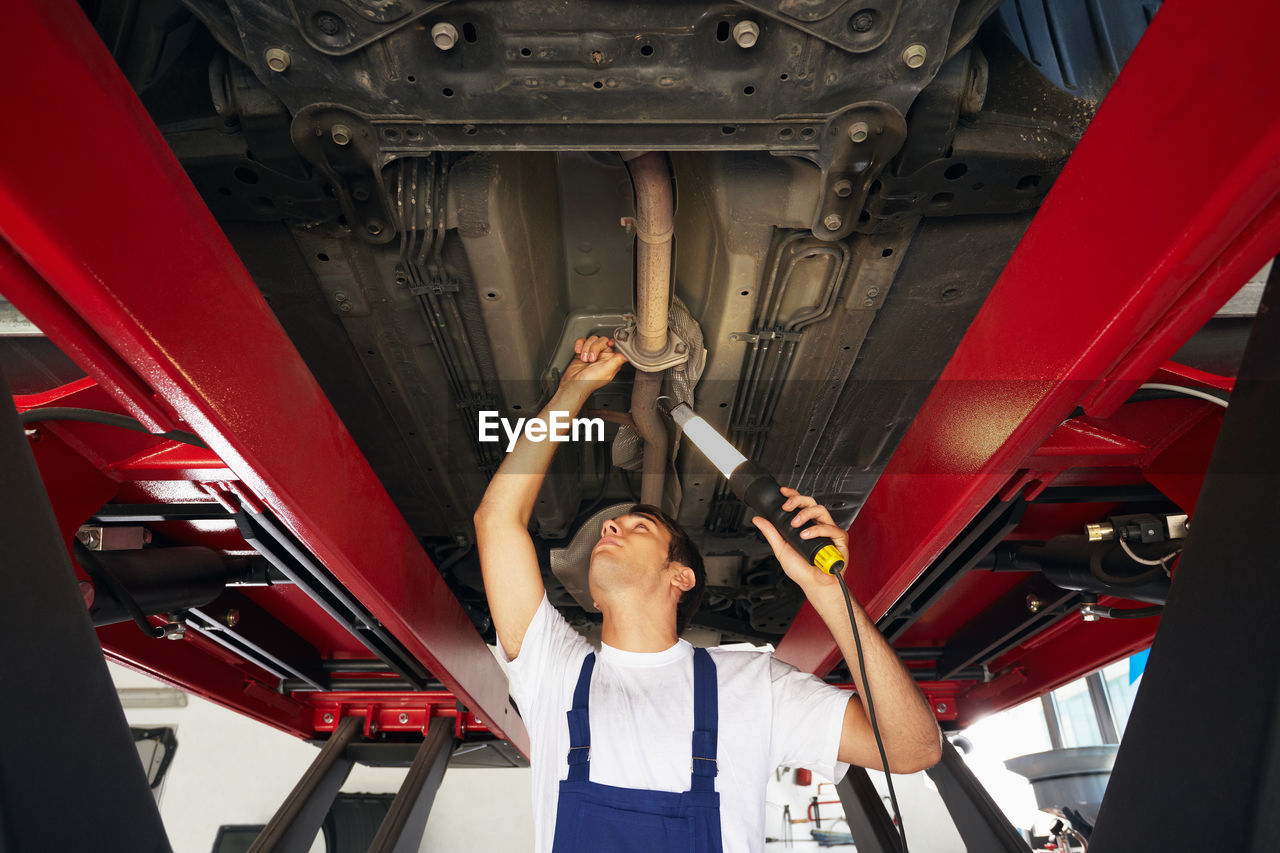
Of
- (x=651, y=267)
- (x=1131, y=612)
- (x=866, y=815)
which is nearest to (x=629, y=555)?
(x=651, y=267)

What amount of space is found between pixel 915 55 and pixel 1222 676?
2.99 ft

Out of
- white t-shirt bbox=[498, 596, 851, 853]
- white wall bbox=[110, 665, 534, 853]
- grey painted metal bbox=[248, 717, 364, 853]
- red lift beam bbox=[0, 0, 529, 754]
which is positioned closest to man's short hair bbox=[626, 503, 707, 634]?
white t-shirt bbox=[498, 596, 851, 853]

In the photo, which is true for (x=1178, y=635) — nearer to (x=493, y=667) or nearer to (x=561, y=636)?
(x=561, y=636)

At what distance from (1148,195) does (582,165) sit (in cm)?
109

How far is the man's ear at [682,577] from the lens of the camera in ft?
5.98

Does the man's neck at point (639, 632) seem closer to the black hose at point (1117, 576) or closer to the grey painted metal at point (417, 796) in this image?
the black hose at point (1117, 576)

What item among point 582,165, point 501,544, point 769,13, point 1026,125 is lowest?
point 501,544

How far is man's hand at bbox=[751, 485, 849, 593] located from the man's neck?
0.36 m

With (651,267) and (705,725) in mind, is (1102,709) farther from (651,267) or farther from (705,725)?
(651,267)

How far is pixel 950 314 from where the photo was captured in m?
1.76

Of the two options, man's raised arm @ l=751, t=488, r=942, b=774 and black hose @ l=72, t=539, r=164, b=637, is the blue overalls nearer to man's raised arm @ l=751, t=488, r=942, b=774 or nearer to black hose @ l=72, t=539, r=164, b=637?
man's raised arm @ l=751, t=488, r=942, b=774

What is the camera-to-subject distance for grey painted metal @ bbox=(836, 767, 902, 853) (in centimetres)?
249

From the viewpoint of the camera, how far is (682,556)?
1.88 m

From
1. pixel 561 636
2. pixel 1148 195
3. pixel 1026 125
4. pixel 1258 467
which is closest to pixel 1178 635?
pixel 1258 467
